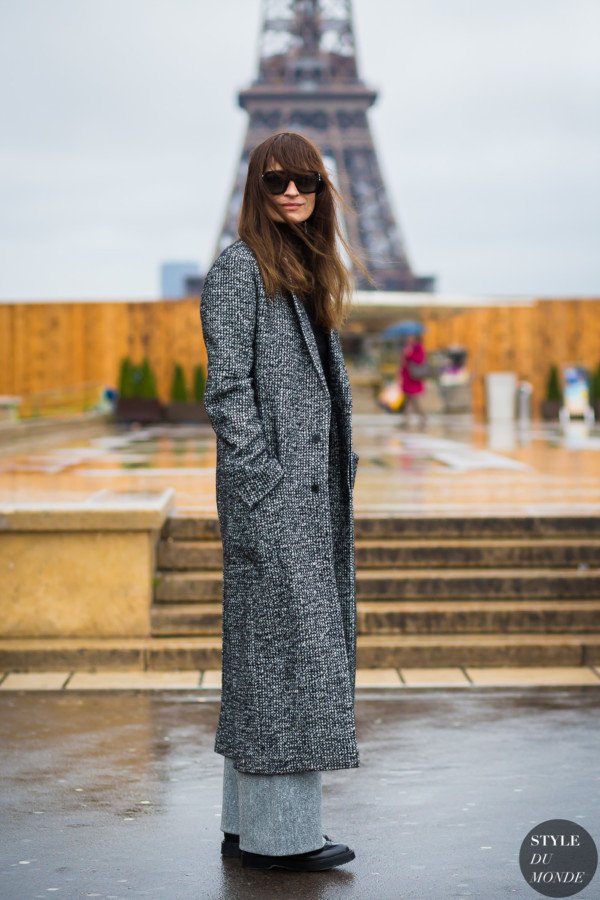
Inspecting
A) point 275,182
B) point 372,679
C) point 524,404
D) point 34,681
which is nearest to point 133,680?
point 34,681

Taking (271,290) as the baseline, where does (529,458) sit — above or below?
below

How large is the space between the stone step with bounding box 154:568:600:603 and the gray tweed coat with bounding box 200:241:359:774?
286 cm

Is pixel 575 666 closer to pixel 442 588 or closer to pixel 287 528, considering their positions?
pixel 442 588

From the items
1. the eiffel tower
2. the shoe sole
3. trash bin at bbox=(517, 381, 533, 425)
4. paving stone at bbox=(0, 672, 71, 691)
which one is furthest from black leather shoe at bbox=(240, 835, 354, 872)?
A: the eiffel tower

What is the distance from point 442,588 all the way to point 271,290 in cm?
320

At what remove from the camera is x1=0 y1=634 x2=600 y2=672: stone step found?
561cm

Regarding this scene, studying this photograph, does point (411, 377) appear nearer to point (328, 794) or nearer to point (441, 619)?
point (441, 619)

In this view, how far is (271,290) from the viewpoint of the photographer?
3.21 metres

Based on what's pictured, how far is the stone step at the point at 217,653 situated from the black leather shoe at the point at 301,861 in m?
2.40

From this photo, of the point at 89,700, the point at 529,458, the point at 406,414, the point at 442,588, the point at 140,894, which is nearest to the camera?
the point at 140,894

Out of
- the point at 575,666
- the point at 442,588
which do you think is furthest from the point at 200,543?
the point at 575,666

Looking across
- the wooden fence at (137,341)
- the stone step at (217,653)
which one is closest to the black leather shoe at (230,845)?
the stone step at (217,653)

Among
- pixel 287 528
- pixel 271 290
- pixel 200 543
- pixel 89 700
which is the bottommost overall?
pixel 89 700

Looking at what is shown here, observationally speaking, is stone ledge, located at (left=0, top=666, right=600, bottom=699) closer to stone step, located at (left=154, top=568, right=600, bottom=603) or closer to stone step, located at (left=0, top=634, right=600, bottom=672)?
stone step, located at (left=0, top=634, right=600, bottom=672)
